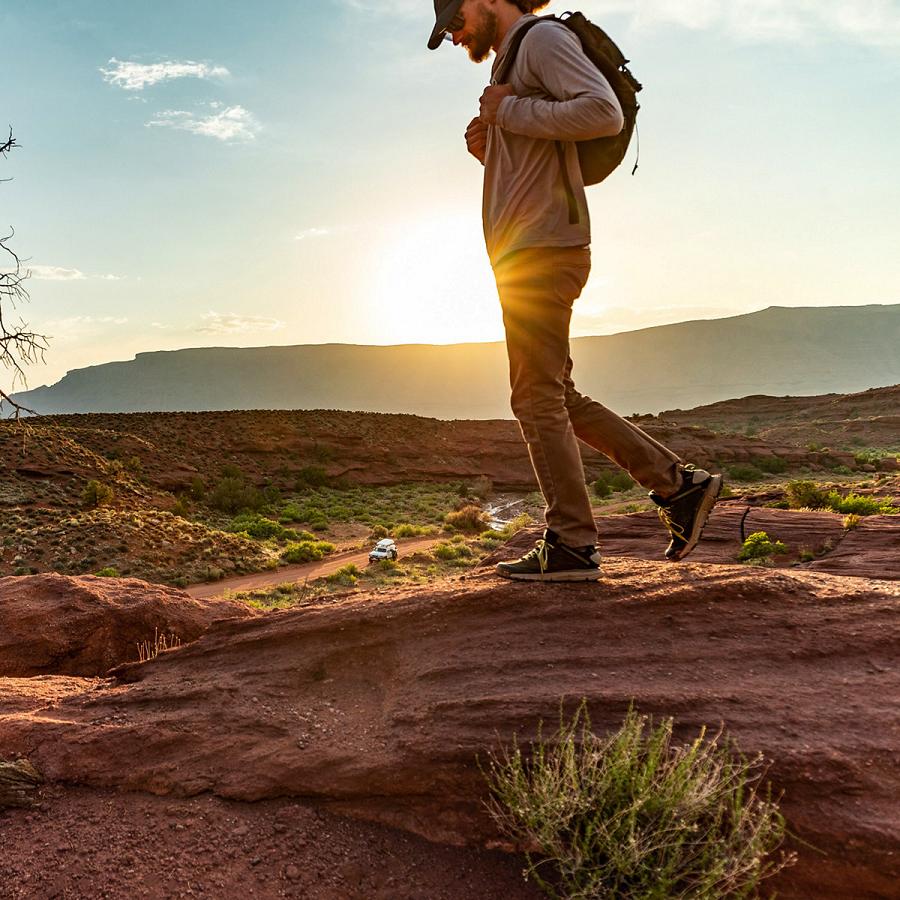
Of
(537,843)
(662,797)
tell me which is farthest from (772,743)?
(537,843)

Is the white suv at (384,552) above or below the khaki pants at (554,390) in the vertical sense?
below

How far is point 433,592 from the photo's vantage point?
3645 mm

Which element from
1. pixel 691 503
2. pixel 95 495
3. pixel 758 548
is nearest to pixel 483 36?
pixel 691 503

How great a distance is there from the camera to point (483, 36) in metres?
3.09

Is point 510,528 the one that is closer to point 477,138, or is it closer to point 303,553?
point 303,553

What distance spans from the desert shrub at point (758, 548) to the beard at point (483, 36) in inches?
148

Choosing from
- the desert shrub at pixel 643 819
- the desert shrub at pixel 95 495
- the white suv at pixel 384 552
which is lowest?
the white suv at pixel 384 552

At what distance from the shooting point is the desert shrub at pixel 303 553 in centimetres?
2241

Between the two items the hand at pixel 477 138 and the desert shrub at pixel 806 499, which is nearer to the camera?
the hand at pixel 477 138

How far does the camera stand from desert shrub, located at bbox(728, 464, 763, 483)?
35.2 meters

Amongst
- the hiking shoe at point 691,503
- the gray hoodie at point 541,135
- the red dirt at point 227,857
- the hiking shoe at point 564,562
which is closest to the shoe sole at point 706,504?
the hiking shoe at point 691,503

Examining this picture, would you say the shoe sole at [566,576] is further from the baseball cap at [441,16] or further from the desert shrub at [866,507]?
the desert shrub at [866,507]

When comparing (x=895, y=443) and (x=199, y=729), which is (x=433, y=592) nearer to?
(x=199, y=729)

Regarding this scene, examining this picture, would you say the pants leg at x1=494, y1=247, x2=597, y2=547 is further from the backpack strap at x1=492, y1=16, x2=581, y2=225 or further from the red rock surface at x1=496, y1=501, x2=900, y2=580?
the red rock surface at x1=496, y1=501, x2=900, y2=580
